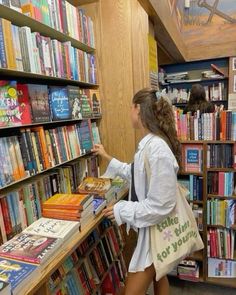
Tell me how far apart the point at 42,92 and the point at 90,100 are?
53 centimetres

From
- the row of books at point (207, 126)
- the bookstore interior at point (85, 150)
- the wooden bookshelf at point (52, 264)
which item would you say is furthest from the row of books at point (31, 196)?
the row of books at point (207, 126)

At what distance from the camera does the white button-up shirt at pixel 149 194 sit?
1221 millimetres

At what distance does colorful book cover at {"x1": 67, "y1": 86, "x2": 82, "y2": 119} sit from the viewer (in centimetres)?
162

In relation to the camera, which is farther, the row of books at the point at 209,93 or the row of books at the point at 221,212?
the row of books at the point at 209,93

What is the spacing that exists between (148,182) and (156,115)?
34 centimetres

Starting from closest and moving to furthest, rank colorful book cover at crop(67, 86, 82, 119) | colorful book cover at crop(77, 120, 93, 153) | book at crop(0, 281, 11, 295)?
book at crop(0, 281, 11, 295) → colorful book cover at crop(67, 86, 82, 119) → colorful book cover at crop(77, 120, 93, 153)

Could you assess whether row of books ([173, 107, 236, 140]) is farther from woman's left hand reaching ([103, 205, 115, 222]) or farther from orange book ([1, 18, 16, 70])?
orange book ([1, 18, 16, 70])

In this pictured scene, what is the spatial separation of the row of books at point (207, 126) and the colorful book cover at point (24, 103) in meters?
1.45

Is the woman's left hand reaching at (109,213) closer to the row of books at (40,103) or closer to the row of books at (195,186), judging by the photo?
the row of books at (40,103)

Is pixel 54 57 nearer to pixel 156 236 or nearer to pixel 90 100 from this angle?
pixel 90 100

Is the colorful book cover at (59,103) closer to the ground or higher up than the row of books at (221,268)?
higher up

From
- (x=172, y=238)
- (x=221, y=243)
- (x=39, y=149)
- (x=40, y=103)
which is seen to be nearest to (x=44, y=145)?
(x=39, y=149)

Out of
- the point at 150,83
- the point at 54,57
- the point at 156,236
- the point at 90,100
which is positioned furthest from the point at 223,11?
the point at 156,236

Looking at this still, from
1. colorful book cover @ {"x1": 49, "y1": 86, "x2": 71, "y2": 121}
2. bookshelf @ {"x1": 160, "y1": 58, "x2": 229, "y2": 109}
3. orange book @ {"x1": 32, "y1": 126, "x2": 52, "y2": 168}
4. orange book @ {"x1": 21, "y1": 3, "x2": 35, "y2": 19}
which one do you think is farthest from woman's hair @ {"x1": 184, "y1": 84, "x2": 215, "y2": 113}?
orange book @ {"x1": 21, "y1": 3, "x2": 35, "y2": 19}
